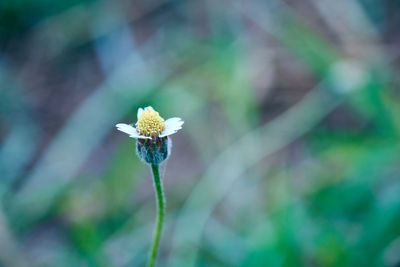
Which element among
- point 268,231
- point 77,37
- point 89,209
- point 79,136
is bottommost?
point 268,231

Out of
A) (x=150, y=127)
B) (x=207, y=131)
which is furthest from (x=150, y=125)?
(x=207, y=131)

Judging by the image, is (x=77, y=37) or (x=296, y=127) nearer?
(x=296, y=127)

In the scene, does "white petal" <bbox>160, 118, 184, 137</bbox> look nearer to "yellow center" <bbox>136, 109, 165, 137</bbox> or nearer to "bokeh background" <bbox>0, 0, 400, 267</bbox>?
"yellow center" <bbox>136, 109, 165, 137</bbox>

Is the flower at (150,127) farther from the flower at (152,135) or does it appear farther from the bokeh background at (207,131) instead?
the bokeh background at (207,131)

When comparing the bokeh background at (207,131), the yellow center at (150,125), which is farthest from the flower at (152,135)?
the bokeh background at (207,131)

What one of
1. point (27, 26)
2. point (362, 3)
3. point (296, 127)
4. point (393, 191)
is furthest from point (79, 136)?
point (362, 3)

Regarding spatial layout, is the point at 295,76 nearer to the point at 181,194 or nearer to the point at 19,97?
the point at 181,194

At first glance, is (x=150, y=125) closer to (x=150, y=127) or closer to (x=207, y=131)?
(x=150, y=127)
